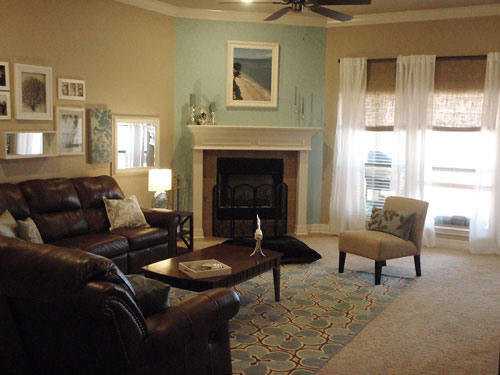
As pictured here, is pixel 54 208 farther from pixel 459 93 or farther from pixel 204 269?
pixel 459 93

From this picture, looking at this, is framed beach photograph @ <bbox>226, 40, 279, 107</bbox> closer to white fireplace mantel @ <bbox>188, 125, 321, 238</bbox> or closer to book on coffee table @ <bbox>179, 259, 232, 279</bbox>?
white fireplace mantel @ <bbox>188, 125, 321, 238</bbox>

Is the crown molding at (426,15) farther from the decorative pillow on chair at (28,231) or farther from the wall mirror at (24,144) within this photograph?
the decorative pillow on chair at (28,231)

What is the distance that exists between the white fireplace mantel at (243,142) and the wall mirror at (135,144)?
1.74 feet

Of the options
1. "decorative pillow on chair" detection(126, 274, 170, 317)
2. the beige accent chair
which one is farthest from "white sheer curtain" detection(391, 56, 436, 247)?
"decorative pillow on chair" detection(126, 274, 170, 317)

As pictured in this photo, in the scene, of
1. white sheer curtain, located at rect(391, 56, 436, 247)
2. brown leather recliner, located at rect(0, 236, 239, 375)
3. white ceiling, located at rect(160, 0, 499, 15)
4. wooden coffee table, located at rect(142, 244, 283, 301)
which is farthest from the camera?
white sheer curtain, located at rect(391, 56, 436, 247)

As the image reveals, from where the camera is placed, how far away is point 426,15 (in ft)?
22.9

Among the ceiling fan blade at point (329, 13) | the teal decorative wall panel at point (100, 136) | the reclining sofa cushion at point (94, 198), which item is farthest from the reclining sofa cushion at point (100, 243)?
the ceiling fan blade at point (329, 13)

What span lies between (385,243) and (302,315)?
1.37m

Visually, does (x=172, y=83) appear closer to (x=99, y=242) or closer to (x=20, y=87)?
(x=20, y=87)

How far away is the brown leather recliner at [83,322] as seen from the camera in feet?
7.63

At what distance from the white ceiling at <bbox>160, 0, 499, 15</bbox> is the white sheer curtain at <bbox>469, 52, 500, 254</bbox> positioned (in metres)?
0.81

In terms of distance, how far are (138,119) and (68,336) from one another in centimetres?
469

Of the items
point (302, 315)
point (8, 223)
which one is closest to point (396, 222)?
point (302, 315)

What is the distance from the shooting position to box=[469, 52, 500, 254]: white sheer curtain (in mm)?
6629
